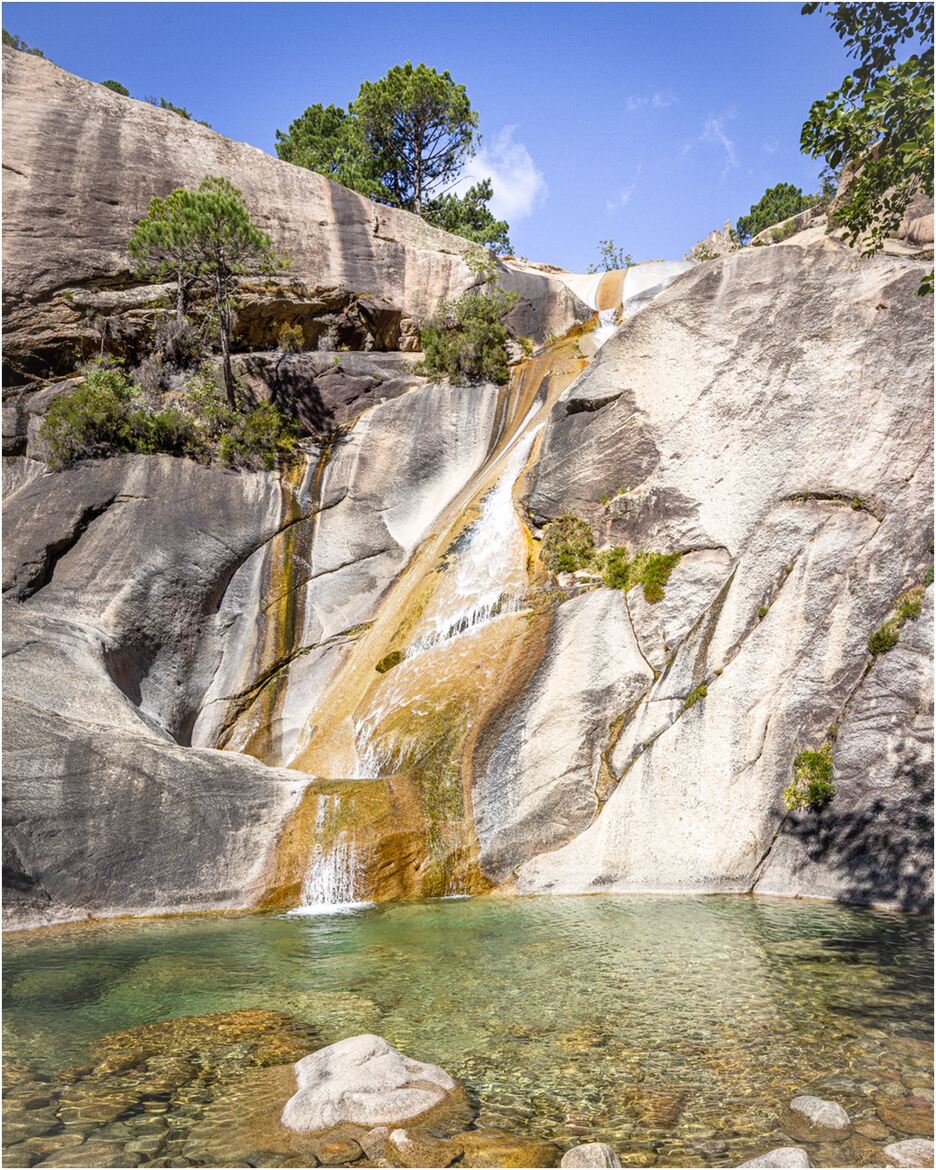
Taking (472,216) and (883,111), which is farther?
(472,216)

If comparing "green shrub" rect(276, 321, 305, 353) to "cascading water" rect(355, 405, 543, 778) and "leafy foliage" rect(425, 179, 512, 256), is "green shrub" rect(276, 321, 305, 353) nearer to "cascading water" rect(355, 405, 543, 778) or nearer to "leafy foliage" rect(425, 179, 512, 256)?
"cascading water" rect(355, 405, 543, 778)

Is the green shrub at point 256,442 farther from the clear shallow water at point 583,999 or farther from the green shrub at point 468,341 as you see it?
the clear shallow water at point 583,999

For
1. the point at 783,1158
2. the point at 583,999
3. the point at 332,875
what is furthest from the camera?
the point at 332,875

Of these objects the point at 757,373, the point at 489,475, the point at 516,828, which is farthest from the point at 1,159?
the point at 516,828

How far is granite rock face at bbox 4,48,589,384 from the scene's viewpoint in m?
26.8

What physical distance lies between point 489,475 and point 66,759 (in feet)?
48.6

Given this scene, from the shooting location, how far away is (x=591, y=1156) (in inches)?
223

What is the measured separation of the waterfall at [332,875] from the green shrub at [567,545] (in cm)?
781

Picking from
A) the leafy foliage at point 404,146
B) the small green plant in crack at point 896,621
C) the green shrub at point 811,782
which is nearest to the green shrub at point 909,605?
the small green plant in crack at point 896,621

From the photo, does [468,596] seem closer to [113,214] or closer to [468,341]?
[468,341]

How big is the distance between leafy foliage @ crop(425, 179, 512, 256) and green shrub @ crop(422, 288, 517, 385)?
834 inches

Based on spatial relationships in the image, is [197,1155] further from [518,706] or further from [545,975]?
[518,706]

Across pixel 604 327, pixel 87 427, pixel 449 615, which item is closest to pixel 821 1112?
pixel 449 615

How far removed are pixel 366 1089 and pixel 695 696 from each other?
10682 mm
